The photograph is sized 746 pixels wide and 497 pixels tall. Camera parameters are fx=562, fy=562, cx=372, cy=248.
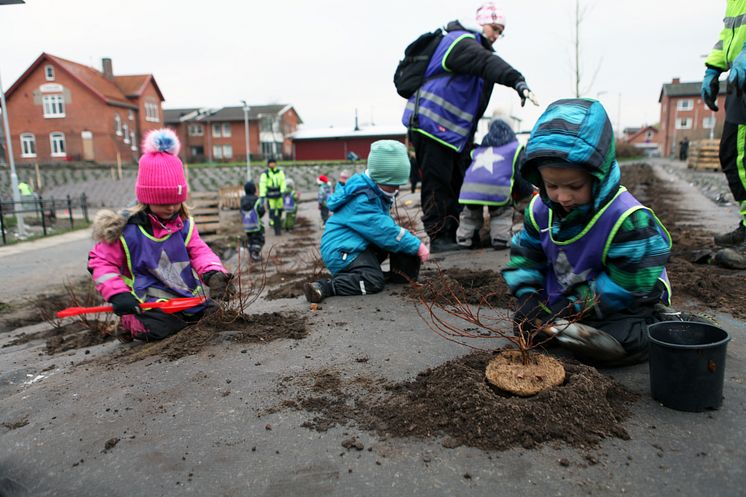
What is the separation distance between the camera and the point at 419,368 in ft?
9.64

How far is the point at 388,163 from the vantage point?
4789 mm

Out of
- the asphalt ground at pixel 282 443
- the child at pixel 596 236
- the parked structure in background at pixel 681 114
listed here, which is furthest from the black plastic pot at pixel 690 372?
the parked structure in background at pixel 681 114

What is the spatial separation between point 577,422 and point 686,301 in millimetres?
2231

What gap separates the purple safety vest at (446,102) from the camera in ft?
19.6

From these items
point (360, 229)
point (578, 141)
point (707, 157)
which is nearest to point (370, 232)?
point (360, 229)

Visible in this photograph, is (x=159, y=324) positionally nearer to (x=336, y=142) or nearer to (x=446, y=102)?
(x=446, y=102)

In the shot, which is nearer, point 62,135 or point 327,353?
point 327,353

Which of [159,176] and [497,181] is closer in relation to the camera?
[159,176]

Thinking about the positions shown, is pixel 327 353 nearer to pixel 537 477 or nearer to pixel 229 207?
pixel 537 477

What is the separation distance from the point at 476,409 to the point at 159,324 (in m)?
2.58

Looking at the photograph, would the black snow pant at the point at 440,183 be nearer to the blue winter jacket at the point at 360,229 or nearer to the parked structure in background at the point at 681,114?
the blue winter jacket at the point at 360,229

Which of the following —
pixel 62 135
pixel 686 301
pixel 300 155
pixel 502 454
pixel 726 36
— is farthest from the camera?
pixel 300 155

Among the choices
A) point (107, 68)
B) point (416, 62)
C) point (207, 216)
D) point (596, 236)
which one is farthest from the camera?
point (107, 68)

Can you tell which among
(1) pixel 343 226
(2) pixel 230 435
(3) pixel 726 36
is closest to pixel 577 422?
(2) pixel 230 435
